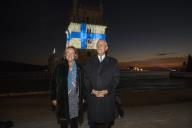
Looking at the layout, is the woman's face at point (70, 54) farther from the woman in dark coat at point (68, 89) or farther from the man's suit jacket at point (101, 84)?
the man's suit jacket at point (101, 84)

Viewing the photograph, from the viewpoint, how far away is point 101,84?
5102mm

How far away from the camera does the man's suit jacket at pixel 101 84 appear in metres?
5.11

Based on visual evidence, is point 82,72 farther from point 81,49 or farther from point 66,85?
point 81,49

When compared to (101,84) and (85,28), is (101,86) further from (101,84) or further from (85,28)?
(85,28)

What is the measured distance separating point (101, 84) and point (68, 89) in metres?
0.86

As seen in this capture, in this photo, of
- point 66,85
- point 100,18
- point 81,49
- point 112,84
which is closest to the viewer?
point 112,84

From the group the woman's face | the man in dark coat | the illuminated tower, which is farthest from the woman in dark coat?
the illuminated tower

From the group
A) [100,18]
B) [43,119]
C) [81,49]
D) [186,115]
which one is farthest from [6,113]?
[100,18]

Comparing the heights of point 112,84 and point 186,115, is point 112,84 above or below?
above

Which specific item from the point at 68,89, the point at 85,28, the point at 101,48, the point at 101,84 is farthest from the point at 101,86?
the point at 85,28

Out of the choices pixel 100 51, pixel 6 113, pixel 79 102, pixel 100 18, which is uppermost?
pixel 100 18

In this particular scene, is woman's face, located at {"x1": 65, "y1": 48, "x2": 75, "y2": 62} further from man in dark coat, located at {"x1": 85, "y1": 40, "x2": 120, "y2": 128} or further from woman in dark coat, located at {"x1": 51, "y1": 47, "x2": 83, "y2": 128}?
man in dark coat, located at {"x1": 85, "y1": 40, "x2": 120, "y2": 128}

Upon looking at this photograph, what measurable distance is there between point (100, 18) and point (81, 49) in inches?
585

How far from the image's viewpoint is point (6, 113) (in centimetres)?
1202
